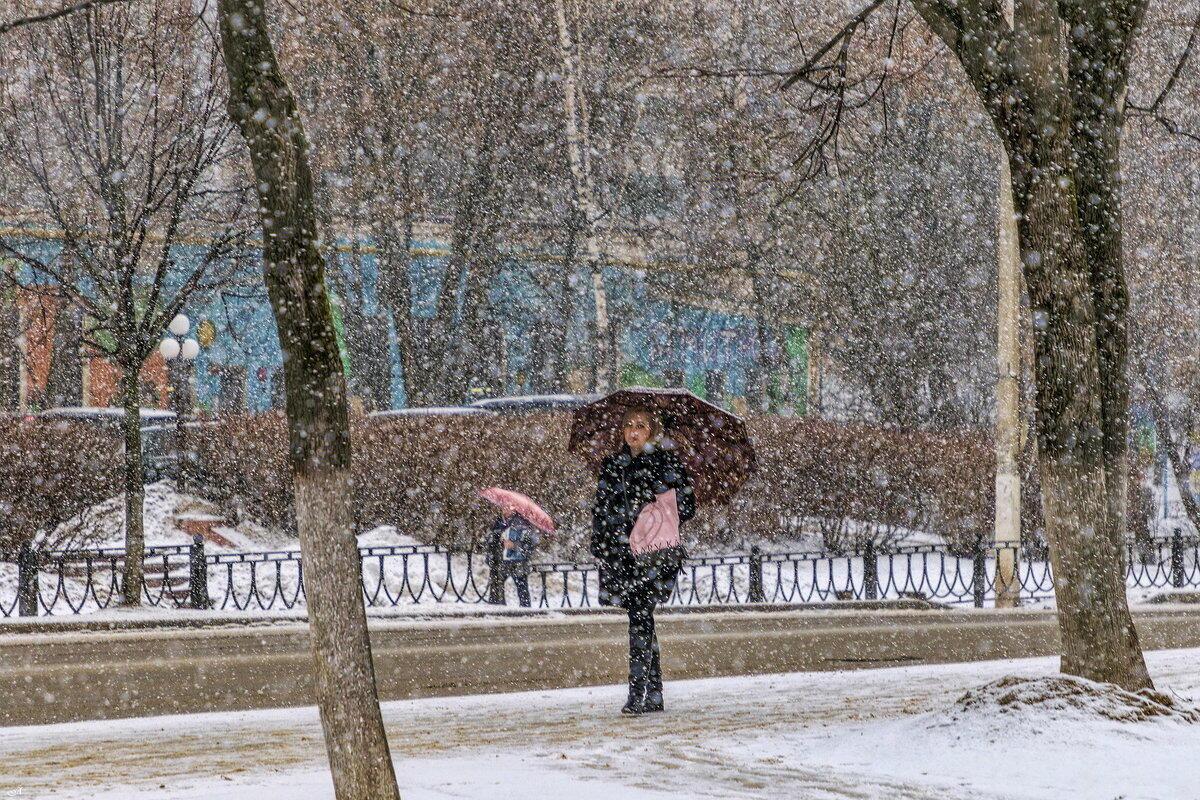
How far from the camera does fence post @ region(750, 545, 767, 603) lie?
20.4 metres

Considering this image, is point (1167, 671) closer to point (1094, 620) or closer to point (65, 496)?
point (1094, 620)

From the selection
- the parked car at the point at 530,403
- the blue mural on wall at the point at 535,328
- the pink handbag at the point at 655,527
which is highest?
the blue mural on wall at the point at 535,328

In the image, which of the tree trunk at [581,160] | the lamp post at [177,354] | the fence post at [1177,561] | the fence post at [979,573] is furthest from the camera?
the tree trunk at [581,160]

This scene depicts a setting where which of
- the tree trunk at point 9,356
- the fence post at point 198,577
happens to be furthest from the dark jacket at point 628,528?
the tree trunk at point 9,356

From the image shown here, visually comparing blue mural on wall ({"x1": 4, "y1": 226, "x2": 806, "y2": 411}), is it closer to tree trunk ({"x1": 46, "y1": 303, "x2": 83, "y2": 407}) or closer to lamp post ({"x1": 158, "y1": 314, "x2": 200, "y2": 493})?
tree trunk ({"x1": 46, "y1": 303, "x2": 83, "y2": 407})

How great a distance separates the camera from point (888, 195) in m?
33.2

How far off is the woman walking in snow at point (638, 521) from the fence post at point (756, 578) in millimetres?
10982

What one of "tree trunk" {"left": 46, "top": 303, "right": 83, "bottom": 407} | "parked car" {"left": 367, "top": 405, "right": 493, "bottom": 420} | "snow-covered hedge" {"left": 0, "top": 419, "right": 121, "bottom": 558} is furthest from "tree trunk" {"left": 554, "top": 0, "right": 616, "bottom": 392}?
"tree trunk" {"left": 46, "top": 303, "right": 83, "bottom": 407}

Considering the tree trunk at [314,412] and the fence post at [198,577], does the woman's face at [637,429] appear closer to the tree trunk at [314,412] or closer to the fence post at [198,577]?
the tree trunk at [314,412]

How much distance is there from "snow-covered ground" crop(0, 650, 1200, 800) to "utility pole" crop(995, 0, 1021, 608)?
10697mm

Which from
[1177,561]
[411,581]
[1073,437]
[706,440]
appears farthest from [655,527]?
[1177,561]

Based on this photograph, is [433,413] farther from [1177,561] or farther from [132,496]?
[1177,561]

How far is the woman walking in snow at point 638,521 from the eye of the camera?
31.0ft

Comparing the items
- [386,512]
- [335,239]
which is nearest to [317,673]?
[386,512]
